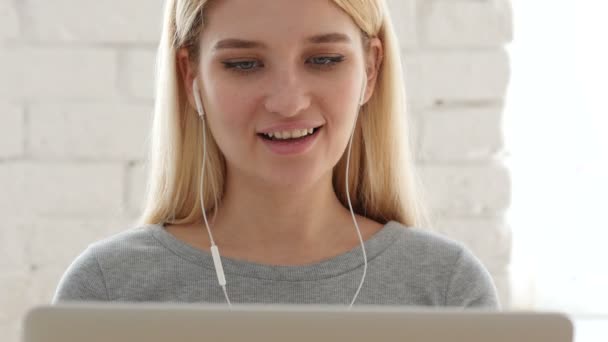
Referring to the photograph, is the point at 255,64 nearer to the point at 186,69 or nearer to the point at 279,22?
the point at 279,22

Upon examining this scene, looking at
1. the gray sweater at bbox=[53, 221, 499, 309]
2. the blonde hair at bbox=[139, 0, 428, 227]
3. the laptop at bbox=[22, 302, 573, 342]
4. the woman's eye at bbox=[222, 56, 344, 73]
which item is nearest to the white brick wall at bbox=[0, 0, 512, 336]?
the blonde hair at bbox=[139, 0, 428, 227]

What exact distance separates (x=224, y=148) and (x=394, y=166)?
0.27m

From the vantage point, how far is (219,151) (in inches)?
49.1

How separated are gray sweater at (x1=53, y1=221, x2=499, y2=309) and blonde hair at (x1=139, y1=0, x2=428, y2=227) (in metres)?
0.07

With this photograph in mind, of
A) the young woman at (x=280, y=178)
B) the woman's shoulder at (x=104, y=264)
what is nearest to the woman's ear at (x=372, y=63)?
the young woman at (x=280, y=178)

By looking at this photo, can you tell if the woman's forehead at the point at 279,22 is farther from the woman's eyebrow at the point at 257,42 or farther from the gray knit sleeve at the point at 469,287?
the gray knit sleeve at the point at 469,287

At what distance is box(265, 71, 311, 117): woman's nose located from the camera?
1036 mm

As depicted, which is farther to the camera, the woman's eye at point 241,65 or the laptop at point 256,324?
the woman's eye at point 241,65

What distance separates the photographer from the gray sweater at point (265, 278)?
3.74 ft

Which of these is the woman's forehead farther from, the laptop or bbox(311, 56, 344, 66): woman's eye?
the laptop

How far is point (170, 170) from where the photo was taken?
4.07ft

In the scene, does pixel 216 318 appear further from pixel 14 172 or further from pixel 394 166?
pixel 14 172

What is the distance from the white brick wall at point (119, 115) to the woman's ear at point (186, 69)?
191 millimetres

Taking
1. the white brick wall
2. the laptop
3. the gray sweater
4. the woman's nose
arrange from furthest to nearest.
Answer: the white brick wall → the gray sweater → the woman's nose → the laptop
